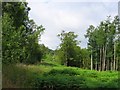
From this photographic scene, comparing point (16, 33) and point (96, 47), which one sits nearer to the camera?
point (16, 33)

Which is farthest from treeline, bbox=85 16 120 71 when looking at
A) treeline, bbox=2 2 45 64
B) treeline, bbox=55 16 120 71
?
treeline, bbox=2 2 45 64

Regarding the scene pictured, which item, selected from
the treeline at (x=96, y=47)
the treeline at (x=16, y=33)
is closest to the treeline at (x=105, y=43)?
the treeline at (x=96, y=47)

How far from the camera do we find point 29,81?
8.27m

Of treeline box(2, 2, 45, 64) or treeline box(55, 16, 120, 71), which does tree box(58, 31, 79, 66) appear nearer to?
treeline box(55, 16, 120, 71)

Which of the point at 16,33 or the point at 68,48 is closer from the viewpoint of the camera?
the point at 16,33

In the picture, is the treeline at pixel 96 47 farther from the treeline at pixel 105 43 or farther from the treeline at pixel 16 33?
the treeline at pixel 16 33

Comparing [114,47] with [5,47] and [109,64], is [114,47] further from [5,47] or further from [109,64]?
[5,47]

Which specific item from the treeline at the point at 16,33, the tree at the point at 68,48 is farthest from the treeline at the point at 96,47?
the treeline at the point at 16,33

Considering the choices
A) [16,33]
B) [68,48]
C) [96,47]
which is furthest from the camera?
[96,47]

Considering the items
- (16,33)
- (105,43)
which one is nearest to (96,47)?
(105,43)

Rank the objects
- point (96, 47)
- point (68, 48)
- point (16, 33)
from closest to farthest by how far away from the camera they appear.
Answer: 1. point (16, 33)
2. point (68, 48)
3. point (96, 47)

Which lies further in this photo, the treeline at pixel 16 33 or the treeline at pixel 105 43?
the treeline at pixel 105 43

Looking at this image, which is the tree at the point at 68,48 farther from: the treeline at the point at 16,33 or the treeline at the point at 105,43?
the treeline at the point at 16,33

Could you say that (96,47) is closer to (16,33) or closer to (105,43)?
(105,43)
